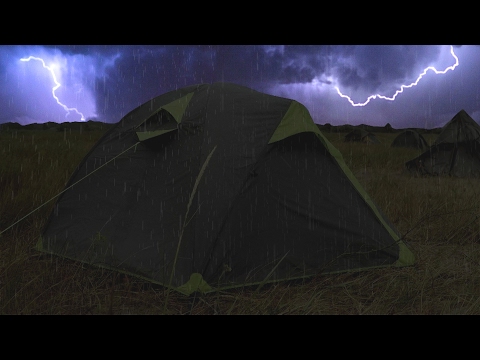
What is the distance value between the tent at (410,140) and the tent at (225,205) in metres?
14.0

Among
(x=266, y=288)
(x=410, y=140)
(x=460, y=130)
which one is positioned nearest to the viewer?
(x=266, y=288)

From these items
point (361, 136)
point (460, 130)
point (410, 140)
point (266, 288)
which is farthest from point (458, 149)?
point (361, 136)

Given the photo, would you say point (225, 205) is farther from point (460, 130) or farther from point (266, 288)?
point (460, 130)

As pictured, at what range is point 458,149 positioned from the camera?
858 cm

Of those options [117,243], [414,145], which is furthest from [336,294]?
[414,145]

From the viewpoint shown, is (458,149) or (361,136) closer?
(458,149)

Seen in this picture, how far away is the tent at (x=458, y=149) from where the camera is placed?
27.7 feet

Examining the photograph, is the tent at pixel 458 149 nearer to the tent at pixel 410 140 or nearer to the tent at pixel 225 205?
the tent at pixel 225 205

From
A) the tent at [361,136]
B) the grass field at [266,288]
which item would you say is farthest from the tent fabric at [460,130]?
the tent at [361,136]

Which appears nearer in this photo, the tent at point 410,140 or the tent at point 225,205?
the tent at point 225,205

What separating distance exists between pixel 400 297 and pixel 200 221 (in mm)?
1603

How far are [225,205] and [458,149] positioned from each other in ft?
25.0

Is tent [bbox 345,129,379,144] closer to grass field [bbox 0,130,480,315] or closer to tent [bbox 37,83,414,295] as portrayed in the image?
grass field [bbox 0,130,480,315]

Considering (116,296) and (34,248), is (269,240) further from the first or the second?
(34,248)
